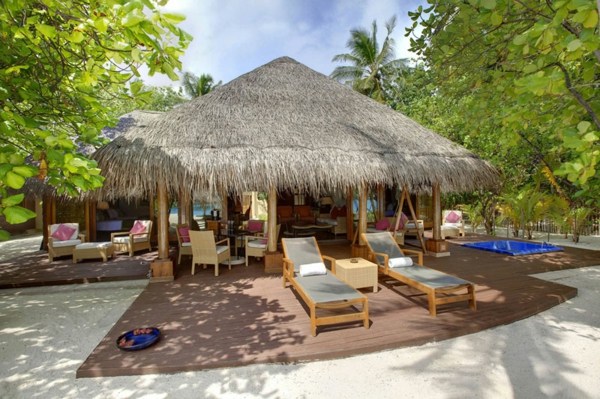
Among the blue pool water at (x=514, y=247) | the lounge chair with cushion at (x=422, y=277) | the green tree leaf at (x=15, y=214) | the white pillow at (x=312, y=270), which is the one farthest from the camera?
the blue pool water at (x=514, y=247)

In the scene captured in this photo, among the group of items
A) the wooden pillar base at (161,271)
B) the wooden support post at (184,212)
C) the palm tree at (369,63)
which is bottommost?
the wooden pillar base at (161,271)

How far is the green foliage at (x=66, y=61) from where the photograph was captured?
5.35 feet

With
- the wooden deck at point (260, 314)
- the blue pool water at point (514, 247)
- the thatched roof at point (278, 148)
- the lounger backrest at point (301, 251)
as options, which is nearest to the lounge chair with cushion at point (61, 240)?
the wooden deck at point (260, 314)

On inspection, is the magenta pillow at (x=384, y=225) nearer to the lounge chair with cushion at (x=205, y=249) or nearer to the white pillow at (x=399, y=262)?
the white pillow at (x=399, y=262)

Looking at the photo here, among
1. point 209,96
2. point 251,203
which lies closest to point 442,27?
point 209,96

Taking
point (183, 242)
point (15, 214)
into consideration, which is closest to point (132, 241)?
point (183, 242)

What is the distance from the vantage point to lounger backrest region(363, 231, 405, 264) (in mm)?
5461

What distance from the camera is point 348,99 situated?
26.3ft

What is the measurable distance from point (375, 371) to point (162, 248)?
14.3 ft

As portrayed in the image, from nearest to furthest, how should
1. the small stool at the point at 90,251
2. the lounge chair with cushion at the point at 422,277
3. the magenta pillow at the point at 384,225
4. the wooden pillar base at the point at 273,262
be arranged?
the lounge chair with cushion at the point at 422,277 < the wooden pillar base at the point at 273,262 < the small stool at the point at 90,251 < the magenta pillow at the point at 384,225

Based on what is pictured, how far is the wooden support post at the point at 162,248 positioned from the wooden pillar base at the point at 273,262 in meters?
1.78

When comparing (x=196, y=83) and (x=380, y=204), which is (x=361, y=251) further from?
(x=196, y=83)

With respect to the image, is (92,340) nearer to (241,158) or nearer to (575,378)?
(241,158)

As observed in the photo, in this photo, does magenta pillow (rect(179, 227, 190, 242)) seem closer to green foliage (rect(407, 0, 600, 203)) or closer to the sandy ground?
the sandy ground
